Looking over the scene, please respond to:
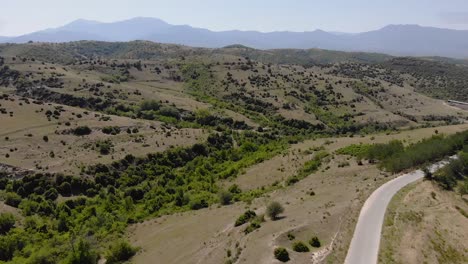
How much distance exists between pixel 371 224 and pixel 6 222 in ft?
128

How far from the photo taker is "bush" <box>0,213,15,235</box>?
155ft

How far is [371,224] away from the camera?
3650cm

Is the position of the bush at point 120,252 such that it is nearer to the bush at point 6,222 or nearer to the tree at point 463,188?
the bush at point 6,222

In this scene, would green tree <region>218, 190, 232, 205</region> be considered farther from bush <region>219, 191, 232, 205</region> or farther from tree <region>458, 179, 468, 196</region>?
tree <region>458, 179, 468, 196</region>

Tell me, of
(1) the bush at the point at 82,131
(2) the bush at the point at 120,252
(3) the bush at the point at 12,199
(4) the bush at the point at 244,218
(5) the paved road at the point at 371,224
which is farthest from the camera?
(1) the bush at the point at 82,131

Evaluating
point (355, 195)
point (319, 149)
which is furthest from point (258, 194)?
point (319, 149)

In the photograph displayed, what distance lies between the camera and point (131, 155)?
7138 centimetres

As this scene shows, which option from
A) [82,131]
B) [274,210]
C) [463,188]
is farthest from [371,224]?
[82,131]

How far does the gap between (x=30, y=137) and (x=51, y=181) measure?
58.5 ft

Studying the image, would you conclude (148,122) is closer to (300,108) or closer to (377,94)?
(300,108)

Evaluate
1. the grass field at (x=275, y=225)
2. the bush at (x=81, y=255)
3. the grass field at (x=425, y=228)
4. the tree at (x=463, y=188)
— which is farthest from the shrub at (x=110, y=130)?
the tree at (x=463, y=188)

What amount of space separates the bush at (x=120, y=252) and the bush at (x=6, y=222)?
1475cm

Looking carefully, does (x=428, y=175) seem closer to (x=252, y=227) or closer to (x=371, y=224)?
(x=371, y=224)

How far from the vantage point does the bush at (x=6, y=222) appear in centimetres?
4709
